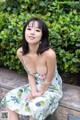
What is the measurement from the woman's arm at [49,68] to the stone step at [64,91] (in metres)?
0.26

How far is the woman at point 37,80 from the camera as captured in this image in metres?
2.85

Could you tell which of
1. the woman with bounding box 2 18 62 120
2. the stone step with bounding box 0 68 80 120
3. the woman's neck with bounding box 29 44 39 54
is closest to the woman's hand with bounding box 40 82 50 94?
the woman with bounding box 2 18 62 120

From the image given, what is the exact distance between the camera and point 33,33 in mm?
2842

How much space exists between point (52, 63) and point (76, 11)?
138 centimetres

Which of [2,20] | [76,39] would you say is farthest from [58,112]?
[2,20]

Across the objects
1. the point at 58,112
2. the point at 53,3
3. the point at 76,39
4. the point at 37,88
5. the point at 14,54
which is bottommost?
the point at 58,112

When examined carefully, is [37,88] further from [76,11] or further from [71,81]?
[76,11]

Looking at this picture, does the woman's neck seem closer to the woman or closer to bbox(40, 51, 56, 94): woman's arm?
the woman

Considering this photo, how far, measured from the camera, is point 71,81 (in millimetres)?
3594

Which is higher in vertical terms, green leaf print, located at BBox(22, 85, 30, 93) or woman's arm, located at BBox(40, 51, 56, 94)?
woman's arm, located at BBox(40, 51, 56, 94)

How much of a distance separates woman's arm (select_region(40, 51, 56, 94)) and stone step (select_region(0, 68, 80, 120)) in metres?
0.26

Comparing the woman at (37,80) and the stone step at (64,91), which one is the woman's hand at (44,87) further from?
the stone step at (64,91)

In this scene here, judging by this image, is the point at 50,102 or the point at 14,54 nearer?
the point at 50,102

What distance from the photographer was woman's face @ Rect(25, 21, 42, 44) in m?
2.85
